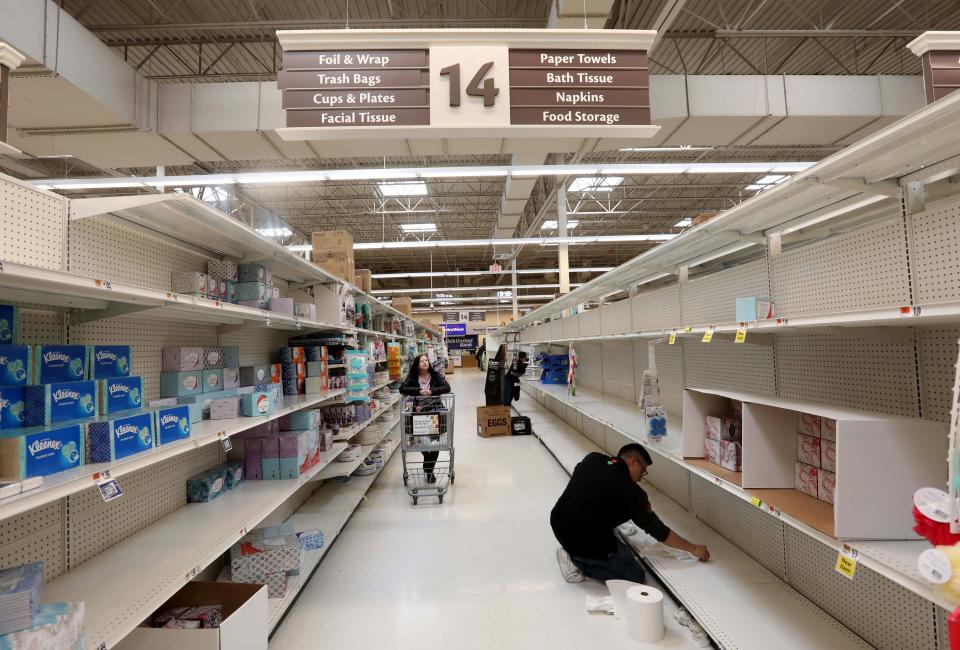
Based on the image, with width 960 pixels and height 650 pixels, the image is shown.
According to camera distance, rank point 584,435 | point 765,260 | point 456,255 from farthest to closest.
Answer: point 456,255, point 584,435, point 765,260

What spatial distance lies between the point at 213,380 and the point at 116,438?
1.23 meters

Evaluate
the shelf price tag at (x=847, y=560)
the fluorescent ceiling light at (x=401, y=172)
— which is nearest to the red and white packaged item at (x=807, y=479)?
the shelf price tag at (x=847, y=560)

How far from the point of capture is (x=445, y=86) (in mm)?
2787

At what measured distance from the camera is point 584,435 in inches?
298

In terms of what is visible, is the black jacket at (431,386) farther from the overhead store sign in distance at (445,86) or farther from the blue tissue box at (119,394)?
the blue tissue box at (119,394)

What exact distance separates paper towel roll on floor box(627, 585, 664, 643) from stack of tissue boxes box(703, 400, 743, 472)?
83cm

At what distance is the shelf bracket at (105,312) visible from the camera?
209cm

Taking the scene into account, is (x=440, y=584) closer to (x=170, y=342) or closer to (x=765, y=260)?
(x=170, y=342)

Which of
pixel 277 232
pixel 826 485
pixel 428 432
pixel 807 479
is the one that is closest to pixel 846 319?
pixel 826 485

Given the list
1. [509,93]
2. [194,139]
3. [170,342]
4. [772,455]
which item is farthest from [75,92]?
[772,455]

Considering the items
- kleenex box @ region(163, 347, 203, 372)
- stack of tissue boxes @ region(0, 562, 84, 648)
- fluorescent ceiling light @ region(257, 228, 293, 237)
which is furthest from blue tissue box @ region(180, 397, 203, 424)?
fluorescent ceiling light @ region(257, 228, 293, 237)

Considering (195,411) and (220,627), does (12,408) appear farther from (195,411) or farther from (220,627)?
(220,627)

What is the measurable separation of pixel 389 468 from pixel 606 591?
12.8ft

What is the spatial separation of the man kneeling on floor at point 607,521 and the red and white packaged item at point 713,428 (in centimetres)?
42
